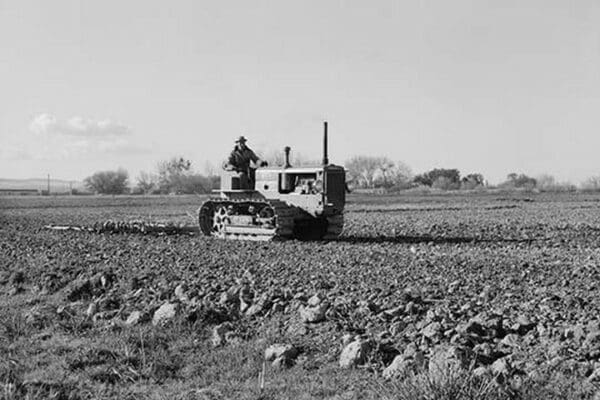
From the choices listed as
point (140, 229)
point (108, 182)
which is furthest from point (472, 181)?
point (140, 229)

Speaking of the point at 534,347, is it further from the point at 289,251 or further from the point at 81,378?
the point at 289,251

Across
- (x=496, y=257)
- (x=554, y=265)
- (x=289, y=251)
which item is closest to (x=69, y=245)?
(x=289, y=251)

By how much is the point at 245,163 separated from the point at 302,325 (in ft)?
43.5

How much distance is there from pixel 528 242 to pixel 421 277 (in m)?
7.91

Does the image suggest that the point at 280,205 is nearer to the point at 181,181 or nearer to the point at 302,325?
the point at 302,325

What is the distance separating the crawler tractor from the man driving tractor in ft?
0.33

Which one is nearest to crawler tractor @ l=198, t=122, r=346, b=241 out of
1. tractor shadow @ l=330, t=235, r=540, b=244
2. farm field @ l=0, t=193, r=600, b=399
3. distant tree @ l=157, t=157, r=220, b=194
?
tractor shadow @ l=330, t=235, r=540, b=244

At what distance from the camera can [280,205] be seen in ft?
65.2

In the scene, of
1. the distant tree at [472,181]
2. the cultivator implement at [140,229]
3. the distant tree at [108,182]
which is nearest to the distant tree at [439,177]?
the distant tree at [472,181]

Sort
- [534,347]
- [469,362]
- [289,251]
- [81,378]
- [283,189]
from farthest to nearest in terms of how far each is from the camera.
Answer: [283,189] < [289,251] < [81,378] < [534,347] < [469,362]

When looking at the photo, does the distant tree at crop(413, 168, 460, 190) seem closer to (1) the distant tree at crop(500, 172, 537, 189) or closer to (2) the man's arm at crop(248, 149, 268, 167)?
(1) the distant tree at crop(500, 172, 537, 189)

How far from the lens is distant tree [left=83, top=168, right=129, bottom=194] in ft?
Answer: 387

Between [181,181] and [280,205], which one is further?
[181,181]

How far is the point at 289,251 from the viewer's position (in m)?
16.3
